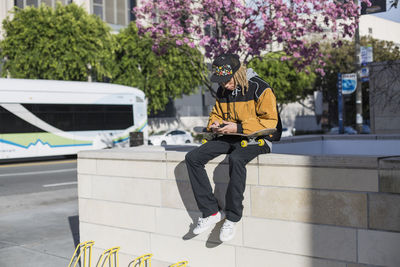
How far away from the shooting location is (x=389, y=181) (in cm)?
387

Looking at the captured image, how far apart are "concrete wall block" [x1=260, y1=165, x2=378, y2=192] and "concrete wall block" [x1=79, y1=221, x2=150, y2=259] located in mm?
1772

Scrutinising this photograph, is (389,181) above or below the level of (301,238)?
above

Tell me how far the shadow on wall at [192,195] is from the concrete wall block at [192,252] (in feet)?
0.20

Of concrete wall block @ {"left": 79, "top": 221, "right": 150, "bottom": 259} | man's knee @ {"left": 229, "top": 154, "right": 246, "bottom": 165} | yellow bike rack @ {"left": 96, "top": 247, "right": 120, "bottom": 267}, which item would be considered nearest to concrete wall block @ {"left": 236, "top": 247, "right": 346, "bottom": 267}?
man's knee @ {"left": 229, "top": 154, "right": 246, "bottom": 165}

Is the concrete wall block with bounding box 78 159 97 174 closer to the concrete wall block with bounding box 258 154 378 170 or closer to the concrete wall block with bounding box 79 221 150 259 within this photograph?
the concrete wall block with bounding box 79 221 150 259

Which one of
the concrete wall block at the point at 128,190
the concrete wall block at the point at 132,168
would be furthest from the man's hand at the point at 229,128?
the concrete wall block at the point at 128,190

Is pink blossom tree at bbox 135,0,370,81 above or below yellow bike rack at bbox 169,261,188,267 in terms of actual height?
above

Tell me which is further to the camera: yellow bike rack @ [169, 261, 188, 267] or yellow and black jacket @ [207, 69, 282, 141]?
yellow bike rack @ [169, 261, 188, 267]

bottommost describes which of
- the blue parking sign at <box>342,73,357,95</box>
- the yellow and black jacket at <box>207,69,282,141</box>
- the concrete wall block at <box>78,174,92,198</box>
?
the concrete wall block at <box>78,174,92,198</box>

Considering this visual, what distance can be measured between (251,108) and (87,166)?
2.54 m

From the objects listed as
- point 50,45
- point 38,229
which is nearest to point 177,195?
point 38,229

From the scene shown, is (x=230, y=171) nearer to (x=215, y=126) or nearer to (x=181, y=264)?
(x=215, y=126)

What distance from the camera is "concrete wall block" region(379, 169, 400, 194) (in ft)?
12.6

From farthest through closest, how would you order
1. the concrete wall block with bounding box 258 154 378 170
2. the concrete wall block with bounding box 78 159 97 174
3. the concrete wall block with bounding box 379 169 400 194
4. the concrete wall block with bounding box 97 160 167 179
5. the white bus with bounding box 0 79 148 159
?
the white bus with bounding box 0 79 148 159 < the concrete wall block with bounding box 78 159 97 174 < the concrete wall block with bounding box 97 160 167 179 < the concrete wall block with bounding box 258 154 378 170 < the concrete wall block with bounding box 379 169 400 194
